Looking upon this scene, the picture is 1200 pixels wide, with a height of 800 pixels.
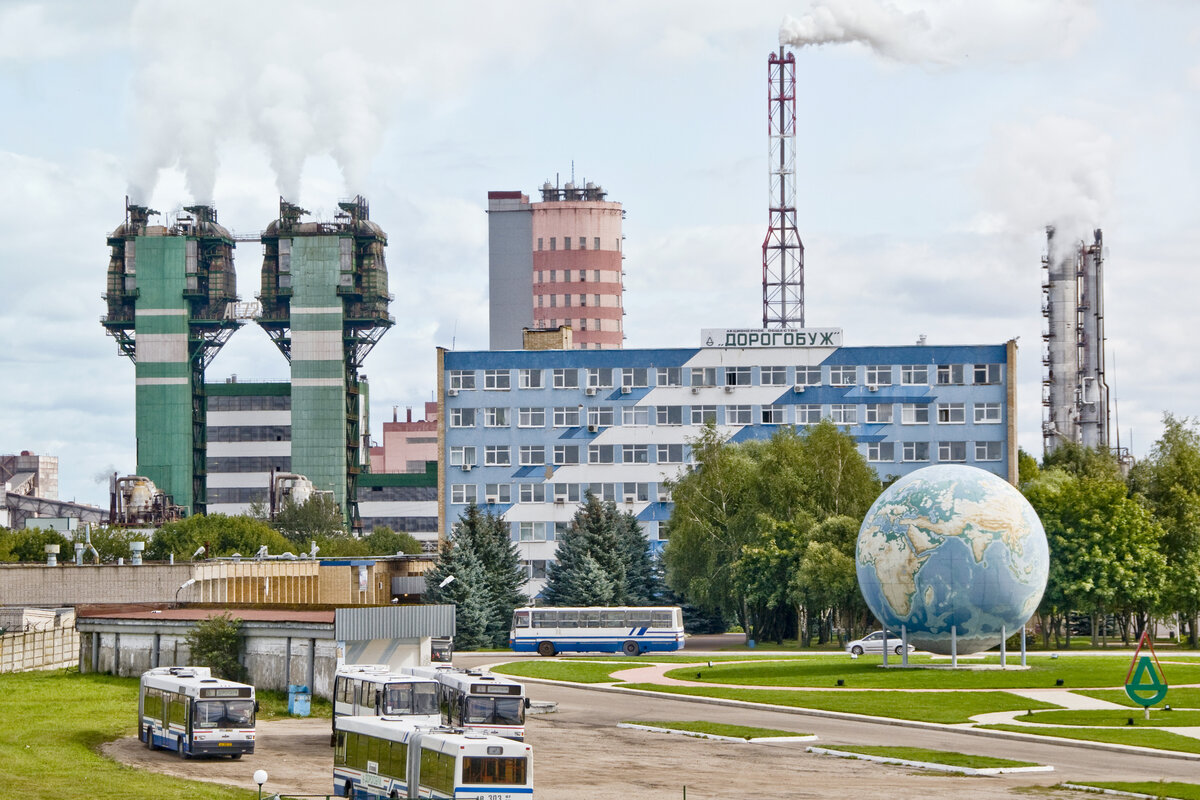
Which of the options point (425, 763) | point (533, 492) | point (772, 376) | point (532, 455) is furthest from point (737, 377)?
point (425, 763)

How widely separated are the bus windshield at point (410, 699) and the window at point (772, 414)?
74.0m

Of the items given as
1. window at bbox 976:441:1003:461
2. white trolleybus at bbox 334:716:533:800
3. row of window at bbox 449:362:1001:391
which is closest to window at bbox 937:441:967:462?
window at bbox 976:441:1003:461

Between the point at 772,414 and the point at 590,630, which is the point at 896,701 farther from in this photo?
the point at 772,414

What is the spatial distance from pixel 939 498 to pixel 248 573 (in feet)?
170

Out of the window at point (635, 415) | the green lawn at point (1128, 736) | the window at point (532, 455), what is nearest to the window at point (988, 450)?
the window at point (635, 415)

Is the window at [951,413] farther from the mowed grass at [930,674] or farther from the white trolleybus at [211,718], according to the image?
the white trolleybus at [211,718]

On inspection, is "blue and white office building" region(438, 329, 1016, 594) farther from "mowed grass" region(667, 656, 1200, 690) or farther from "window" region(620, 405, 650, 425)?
"mowed grass" region(667, 656, 1200, 690)

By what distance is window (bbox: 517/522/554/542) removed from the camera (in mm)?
116750

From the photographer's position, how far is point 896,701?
5366 cm

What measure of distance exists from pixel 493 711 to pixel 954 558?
78.7 ft

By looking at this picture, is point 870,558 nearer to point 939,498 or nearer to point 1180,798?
point 939,498

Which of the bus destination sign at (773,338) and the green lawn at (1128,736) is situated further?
the bus destination sign at (773,338)

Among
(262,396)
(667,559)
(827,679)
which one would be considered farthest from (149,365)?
(827,679)

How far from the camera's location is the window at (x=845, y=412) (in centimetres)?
11531
